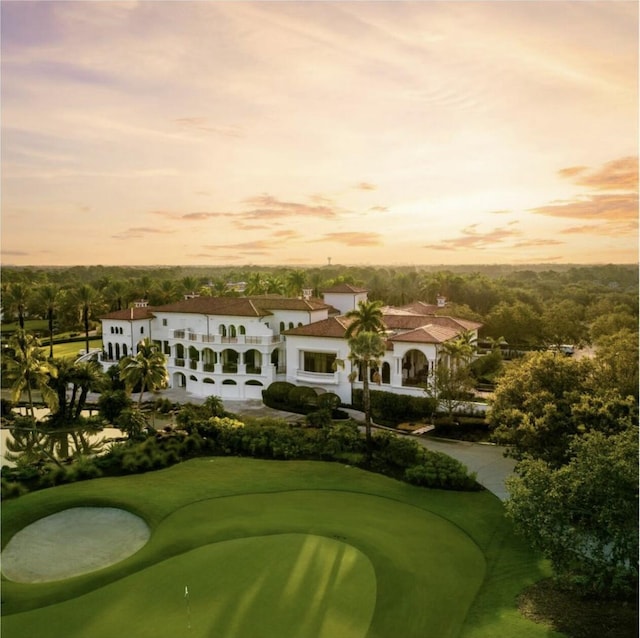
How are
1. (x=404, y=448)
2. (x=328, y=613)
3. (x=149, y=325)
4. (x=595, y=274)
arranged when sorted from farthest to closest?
(x=595, y=274), (x=149, y=325), (x=404, y=448), (x=328, y=613)

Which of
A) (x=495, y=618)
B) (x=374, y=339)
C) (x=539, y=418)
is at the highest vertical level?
(x=374, y=339)

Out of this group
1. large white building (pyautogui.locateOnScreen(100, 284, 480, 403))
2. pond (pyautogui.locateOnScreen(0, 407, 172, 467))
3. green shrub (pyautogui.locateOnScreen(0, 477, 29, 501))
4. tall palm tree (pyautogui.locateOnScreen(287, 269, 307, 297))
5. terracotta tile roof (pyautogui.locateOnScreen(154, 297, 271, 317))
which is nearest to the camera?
green shrub (pyautogui.locateOnScreen(0, 477, 29, 501))

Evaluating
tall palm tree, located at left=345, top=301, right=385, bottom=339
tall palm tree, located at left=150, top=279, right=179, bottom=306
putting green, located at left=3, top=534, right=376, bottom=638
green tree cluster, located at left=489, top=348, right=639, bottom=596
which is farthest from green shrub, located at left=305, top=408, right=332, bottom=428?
tall palm tree, located at left=150, top=279, right=179, bottom=306

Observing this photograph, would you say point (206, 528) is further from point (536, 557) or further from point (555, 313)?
point (555, 313)

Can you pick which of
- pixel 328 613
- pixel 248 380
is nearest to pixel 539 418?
pixel 328 613

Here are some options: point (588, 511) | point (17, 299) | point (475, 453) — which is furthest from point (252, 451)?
point (17, 299)

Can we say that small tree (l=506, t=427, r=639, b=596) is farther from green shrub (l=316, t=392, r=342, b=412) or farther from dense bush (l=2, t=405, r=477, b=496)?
green shrub (l=316, t=392, r=342, b=412)

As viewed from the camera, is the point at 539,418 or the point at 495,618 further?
the point at 539,418

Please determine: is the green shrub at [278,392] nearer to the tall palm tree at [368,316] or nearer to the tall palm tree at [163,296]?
the tall palm tree at [368,316]
